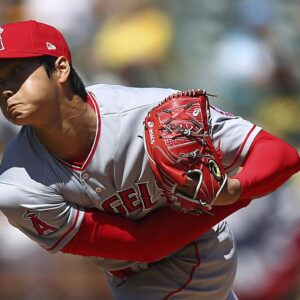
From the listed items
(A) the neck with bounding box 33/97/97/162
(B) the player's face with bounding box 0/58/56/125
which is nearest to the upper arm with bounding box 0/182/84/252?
(A) the neck with bounding box 33/97/97/162

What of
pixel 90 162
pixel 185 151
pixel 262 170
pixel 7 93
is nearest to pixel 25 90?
pixel 7 93

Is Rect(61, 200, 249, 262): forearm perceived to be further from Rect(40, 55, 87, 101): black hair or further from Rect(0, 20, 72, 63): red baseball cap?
Rect(0, 20, 72, 63): red baseball cap

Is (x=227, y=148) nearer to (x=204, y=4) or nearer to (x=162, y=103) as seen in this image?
(x=162, y=103)

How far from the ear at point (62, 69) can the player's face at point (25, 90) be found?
4 cm

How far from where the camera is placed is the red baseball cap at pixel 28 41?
7.99 feet

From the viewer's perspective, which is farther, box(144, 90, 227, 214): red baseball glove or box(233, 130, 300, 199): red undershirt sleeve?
box(233, 130, 300, 199): red undershirt sleeve

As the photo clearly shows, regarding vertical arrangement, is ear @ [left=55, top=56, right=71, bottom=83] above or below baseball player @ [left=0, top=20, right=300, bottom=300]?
above

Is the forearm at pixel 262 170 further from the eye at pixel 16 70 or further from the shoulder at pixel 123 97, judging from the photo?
the eye at pixel 16 70

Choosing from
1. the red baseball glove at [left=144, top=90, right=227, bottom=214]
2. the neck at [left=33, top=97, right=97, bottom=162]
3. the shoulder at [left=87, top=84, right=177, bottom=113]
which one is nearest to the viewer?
the red baseball glove at [left=144, top=90, right=227, bottom=214]

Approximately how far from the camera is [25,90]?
8.02 feet

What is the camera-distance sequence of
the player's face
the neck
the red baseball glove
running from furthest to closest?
the neck, the player's face, the red baseball glove

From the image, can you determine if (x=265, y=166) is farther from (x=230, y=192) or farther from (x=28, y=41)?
(x=28, y=41)

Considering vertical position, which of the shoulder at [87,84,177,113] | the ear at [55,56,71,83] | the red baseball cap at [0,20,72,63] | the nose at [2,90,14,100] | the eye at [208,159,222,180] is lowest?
the eye at [208,159,222,180]

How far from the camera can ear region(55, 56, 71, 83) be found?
2531 mm
